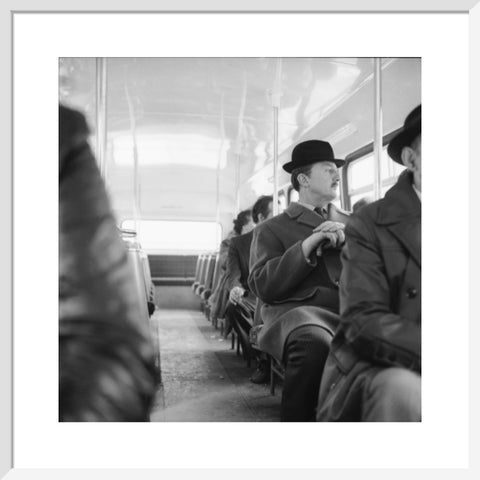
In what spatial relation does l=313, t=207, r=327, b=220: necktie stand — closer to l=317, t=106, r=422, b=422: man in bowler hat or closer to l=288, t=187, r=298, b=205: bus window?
l=288, t=187, r=298, b=205: bus window

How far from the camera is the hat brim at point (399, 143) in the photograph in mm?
2299

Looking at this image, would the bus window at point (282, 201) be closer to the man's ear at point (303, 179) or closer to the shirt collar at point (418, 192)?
the man's ear at point (303, 179)

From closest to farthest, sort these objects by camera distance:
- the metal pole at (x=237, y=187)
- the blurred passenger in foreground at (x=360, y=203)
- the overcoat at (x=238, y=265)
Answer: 1. the blurred passenger in foreground at (x=360, y=203)
2. the metal pole at (x=237, y=187)
3. the overcoat at (x=238, y=265)

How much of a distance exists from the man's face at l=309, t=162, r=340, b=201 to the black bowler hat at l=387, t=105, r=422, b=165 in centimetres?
30

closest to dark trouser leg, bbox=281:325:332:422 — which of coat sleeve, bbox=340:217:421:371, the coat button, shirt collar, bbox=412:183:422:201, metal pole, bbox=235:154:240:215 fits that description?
coat sleeve, bbox=340:217:421:371

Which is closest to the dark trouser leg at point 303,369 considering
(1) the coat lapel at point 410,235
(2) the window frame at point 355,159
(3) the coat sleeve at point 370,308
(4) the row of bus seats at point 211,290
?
(3) the coat sleeve at point 370,308

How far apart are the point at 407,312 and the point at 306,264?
47cm

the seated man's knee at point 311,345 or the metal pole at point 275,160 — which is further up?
the metal pole at point 275,160

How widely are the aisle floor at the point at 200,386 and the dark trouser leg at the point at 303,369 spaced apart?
3.3 inches

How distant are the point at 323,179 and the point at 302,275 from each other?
480 millimetres

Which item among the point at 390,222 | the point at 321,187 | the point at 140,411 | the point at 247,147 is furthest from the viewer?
the point at 247,147
